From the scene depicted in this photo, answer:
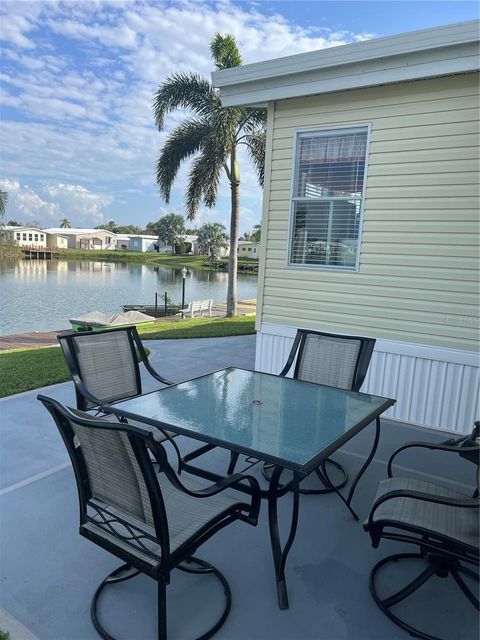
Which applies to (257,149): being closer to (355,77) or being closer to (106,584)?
(355,77)

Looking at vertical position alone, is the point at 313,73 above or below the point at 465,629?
above

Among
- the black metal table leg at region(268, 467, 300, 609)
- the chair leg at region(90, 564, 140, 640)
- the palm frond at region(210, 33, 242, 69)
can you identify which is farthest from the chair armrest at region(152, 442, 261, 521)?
the palm frond at region(210, 33, 242, 69)

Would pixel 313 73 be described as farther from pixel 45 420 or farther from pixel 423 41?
pixel 45 420

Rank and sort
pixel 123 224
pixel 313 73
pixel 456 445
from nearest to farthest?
1. pixel 456 445
2. pixel 313 73
3. pixel 123 224

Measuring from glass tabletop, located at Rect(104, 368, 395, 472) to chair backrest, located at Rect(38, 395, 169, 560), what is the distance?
1.51 ft

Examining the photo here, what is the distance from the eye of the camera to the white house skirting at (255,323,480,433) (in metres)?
3.91

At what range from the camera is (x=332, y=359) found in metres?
3.33

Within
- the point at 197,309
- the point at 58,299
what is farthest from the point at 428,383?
A: the point at 58,299

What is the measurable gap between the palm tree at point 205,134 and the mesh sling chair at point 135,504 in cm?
1091

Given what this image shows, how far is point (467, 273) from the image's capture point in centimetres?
378

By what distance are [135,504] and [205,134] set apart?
12390 millimetres

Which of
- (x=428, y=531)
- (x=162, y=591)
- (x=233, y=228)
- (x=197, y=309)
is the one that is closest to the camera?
(x=162, y=591)

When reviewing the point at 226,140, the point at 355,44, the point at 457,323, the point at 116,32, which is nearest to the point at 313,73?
the point at 355,44

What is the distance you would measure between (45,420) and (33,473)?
98 centimetres
